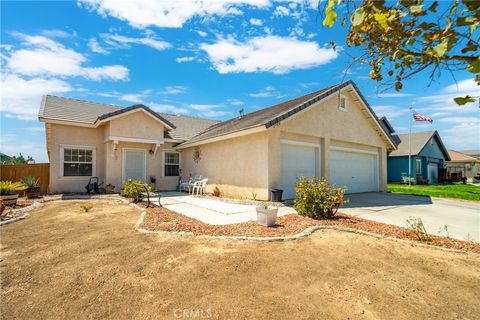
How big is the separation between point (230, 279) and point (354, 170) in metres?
13.7

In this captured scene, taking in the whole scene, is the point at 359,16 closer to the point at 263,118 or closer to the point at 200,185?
the point at 263,118

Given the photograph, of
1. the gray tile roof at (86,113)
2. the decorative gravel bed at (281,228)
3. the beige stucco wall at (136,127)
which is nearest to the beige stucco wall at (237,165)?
the beige stucco wall at (136,127)

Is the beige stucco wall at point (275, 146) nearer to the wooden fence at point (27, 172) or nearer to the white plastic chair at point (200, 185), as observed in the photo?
the white plastic chair at point (200, 185)

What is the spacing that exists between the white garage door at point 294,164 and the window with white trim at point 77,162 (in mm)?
11414

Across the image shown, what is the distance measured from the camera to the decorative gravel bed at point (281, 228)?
539 centimetres

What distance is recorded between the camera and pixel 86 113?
15.2 meters

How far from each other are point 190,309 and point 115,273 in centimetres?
159

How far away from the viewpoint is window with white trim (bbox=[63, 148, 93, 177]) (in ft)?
44.2

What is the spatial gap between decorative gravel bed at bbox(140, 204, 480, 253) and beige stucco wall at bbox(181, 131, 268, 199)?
12.1 feet

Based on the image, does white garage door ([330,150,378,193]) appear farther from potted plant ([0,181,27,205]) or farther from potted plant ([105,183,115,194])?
potted plant ([0,181,27,205])

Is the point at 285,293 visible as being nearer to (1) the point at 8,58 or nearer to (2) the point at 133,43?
(2) the point at 133,43

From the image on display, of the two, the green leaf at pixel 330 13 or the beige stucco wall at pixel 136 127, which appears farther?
the beige stucco wall at pixel 136 127

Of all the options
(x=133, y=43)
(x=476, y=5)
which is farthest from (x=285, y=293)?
(x=133, y=43)

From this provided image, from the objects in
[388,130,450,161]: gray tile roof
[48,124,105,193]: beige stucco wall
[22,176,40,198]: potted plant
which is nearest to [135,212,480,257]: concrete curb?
[22,176,40,198]: potted plant
